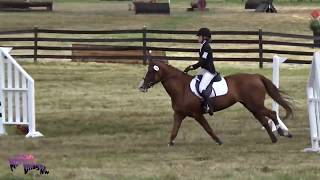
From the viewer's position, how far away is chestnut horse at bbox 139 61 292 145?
1155 cm

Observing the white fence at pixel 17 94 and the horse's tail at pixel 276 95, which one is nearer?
the horse's tail at pixel 276 95

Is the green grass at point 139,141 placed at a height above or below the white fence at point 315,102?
below

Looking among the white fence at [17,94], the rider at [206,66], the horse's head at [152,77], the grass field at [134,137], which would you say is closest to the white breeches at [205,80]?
the rider at [206,66]

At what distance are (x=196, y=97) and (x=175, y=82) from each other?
449mm

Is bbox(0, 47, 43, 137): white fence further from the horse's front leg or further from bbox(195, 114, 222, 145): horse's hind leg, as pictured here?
bbox(195, 114, 222, 145): horse's hind leg

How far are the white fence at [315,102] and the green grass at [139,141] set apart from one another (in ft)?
1.04

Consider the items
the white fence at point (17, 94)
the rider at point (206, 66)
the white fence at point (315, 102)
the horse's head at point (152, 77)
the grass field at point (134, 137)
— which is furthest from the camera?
the white fence at point (17, 94)

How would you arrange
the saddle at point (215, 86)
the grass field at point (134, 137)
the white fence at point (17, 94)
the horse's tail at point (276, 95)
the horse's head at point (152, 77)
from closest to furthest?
the grass field at point (134, 137), the saddle at point (215, 86), the horse's head at point (152, 77), the horse's tail at point (276, 95), the white fence at point (17, 94)

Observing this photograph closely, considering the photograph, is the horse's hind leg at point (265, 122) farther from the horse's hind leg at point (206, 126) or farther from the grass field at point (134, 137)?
the horse's hind leg at point (206, 126)

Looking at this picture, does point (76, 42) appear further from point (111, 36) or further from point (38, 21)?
point (38, 21)

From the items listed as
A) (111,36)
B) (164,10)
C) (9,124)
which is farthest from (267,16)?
(9,124)

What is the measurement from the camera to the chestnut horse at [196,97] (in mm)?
11547

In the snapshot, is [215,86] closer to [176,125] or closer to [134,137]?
[176,125]

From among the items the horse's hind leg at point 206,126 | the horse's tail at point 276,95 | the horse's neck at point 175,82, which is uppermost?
the horse's neck at point 175,82
